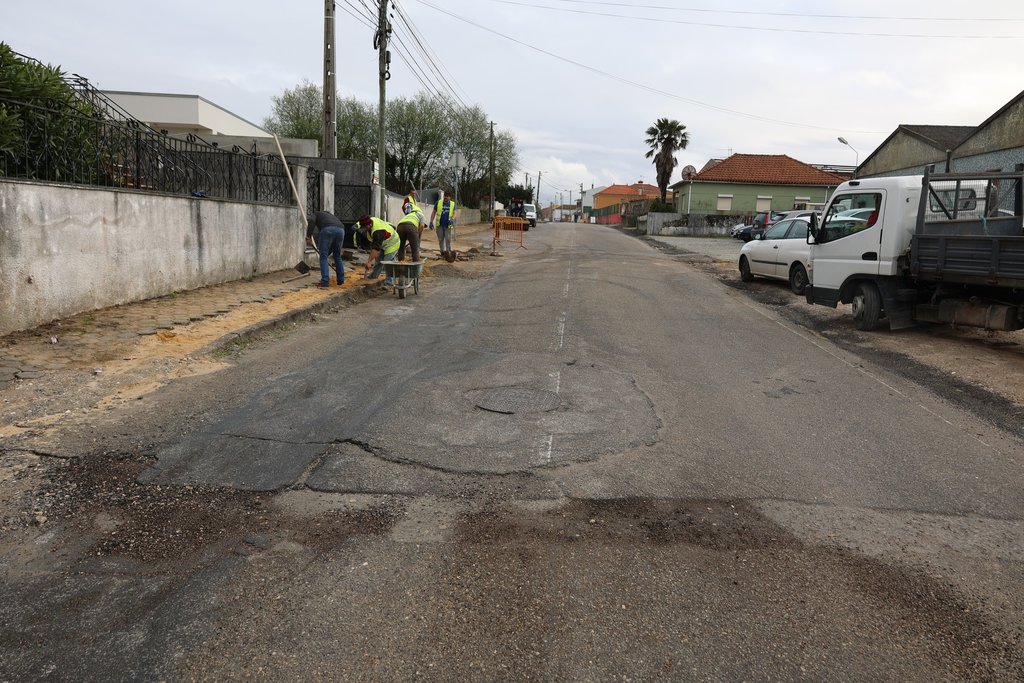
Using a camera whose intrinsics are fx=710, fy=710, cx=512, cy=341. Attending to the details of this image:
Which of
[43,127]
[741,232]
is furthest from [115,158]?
[741,232]

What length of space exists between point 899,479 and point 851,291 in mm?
7010

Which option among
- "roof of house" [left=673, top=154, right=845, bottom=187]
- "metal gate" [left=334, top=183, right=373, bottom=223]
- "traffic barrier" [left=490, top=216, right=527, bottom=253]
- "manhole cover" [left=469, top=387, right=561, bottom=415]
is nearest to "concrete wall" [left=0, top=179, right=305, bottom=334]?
"manhole cover" [left=469, top=387, right=561, bottom=415]

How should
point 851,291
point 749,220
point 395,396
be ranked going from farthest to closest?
1. point 749,220
2. point 851,291
3. point 395,396

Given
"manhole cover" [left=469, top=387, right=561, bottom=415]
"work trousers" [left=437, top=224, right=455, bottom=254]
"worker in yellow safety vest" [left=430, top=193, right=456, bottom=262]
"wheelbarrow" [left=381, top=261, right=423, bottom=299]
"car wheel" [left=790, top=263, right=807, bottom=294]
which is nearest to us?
"manhole cover" [left=469, top=387, right=561, bottom=415]

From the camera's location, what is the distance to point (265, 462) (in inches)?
182

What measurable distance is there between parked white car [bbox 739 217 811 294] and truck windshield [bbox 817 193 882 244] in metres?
2.72

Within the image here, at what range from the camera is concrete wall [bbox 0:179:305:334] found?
290 inches

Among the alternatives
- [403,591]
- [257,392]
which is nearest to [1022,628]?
[403,591]

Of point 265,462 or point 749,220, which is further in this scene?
point 749,220

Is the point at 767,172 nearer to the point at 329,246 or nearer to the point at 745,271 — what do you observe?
the point at 745,271

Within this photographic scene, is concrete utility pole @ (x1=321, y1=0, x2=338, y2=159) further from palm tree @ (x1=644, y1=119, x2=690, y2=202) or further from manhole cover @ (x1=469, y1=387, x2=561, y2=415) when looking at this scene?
palm tree @ (x1=644, y1=119, x2=690, y2=202)

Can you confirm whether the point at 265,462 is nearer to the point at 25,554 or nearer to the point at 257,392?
the point at 25,554

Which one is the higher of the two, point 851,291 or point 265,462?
point 851,291

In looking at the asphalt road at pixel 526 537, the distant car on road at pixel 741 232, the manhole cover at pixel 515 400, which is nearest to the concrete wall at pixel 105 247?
the asphalt road at pixel 526 537
